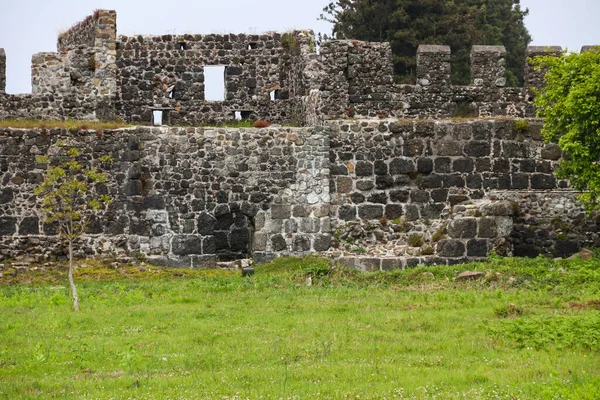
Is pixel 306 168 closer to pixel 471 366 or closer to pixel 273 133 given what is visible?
pixel 273 133

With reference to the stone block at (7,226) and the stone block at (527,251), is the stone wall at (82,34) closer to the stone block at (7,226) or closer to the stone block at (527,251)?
the stone block at (7,226)

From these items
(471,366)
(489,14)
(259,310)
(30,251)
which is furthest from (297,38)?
(489,14)

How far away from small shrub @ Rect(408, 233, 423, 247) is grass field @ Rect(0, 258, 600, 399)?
3477mm

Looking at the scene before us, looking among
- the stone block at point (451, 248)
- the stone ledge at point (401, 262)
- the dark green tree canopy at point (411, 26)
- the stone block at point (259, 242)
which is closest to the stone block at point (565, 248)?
the stone ledge at point (401, 262)

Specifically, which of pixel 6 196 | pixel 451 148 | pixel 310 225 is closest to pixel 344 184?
pixel 310 225

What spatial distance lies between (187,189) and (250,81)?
7.32 meters

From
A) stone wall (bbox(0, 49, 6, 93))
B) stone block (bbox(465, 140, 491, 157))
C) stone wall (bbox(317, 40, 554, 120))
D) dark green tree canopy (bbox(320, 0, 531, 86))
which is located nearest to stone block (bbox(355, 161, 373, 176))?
stone wall (bbox(317, 40, 554, 120))

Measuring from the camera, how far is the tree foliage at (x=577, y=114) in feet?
84.5

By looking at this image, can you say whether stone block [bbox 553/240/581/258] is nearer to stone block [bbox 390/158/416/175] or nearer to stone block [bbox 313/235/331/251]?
stone block [bbox 390/158/416/175]

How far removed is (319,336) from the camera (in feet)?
61.4

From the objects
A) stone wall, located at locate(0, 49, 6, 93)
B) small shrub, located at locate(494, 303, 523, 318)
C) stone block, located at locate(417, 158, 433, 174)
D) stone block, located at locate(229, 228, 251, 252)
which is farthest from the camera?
stone wall, located at locate(0, 49, 6, 93)

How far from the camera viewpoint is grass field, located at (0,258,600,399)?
15250 millimetres

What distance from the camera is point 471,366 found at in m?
16.3

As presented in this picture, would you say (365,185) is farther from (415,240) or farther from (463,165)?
(463,165)
